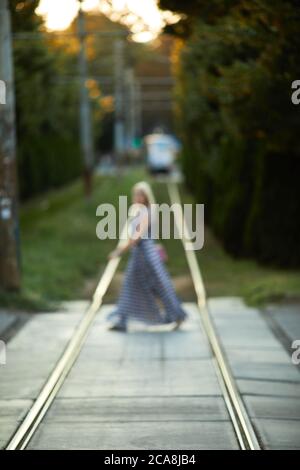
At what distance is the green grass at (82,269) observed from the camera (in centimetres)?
1627

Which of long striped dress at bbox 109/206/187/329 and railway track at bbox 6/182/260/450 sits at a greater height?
long striped dress at bbox 109/206/187/329

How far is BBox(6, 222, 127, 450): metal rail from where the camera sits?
7920 millimetres

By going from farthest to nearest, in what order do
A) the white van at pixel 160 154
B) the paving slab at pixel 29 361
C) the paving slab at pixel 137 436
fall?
the white van at pixel 160 154 → the paving slab at pixel 29 361 → the paving slab at pixel 137 436

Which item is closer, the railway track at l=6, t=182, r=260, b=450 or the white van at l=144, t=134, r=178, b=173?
the railway track at l=6, t=182, r=260, b=450

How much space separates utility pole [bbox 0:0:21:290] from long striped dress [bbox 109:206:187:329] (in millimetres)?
2951

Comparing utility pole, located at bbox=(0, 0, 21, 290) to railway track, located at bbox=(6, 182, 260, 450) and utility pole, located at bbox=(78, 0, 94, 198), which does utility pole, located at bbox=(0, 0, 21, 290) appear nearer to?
railway track, located at bbox=(6, 182, 260, 450)

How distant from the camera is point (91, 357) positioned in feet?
37.5

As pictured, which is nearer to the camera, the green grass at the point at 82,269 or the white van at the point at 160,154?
the green grass at the point at 82,269

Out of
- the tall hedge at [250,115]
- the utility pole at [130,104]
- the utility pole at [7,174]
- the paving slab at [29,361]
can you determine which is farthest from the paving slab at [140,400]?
the utility pole at [130,104]

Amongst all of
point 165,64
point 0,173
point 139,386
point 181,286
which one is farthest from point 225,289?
point 165,64

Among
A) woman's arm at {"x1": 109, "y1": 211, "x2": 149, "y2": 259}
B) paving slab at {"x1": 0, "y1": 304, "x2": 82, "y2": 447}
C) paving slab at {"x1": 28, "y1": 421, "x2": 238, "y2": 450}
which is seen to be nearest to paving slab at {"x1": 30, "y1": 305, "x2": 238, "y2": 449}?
paving slab at {"x1": 28, "y1": 421, "x2": 238, "y2": 450}

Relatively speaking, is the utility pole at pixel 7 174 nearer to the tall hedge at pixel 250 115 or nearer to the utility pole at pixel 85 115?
the tall hedge at pixel 250 115

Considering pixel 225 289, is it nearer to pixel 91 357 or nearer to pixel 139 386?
pixel 91 357

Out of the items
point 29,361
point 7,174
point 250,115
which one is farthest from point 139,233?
point 250,115
